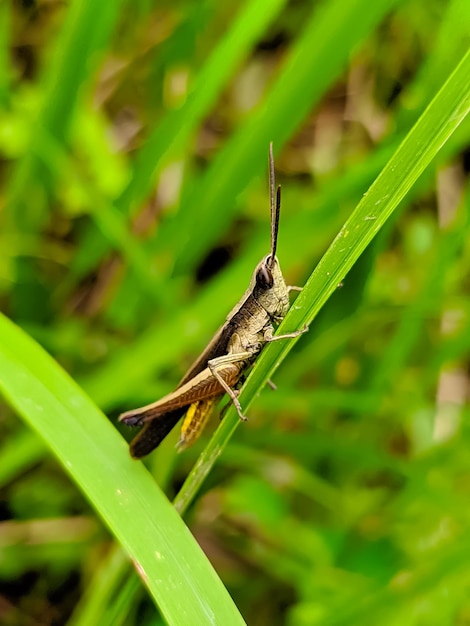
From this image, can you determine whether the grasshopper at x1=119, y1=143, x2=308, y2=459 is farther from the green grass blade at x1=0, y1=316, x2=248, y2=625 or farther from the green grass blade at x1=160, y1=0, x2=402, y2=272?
the green grass blade at x1=160, y1=0, x2=402, y2=272

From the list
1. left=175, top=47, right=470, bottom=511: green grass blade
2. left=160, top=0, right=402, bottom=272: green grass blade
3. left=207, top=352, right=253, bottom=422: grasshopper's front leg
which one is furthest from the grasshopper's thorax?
left=160, top=0, right=402, bottom=272: green grass blade

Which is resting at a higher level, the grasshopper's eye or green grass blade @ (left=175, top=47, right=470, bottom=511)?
green grass blade @ (left=175, top=47, right=470, bottom=511)

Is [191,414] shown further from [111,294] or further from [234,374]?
[111,294]

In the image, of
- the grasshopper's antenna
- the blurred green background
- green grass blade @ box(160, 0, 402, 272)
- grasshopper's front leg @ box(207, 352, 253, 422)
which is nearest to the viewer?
the grasshopper's antenna

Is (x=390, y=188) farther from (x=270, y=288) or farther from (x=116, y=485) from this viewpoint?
(x=116, y=485)

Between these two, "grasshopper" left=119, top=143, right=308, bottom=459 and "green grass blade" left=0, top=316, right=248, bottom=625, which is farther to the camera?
"grasshopper" left=119, top=143, right=308, bottom=459

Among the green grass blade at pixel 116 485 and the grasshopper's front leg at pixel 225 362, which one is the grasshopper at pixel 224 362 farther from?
the green grass blade at pixel 116 485

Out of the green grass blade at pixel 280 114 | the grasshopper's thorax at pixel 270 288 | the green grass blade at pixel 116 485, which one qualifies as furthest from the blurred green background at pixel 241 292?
the green grass blade at pixel 116 485
